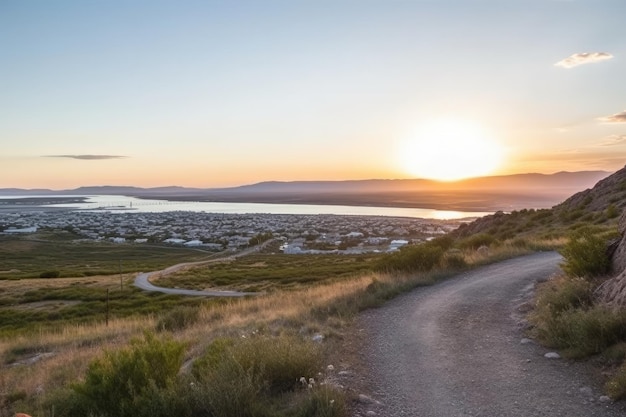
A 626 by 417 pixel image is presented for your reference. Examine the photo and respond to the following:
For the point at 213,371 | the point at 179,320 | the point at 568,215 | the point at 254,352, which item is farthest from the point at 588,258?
the point at 568,215

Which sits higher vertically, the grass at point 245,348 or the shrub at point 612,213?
the shrub at point 612,213

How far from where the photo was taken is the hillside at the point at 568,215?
25453mm

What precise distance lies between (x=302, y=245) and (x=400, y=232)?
24.9 metres

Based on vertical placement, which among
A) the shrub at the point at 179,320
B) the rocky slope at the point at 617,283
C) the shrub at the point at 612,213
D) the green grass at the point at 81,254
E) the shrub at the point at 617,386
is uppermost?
the shrub at the point at 612,213

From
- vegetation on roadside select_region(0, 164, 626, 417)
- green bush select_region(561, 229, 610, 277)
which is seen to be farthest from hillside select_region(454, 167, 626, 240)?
green bush select_region(561, 229, 610, 277)

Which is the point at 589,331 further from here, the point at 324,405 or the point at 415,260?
the point at 415,260

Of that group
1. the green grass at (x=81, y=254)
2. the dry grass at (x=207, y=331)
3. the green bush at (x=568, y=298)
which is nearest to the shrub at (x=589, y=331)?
the green bush at (x=568, y=298)

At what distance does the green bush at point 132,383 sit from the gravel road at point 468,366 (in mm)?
2595

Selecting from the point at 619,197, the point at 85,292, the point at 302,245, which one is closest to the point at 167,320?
the point at 619,197

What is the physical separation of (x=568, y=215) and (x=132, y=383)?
94.8 feet

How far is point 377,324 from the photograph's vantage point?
31.9 ft

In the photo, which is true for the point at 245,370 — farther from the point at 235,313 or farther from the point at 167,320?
the point at 167,320

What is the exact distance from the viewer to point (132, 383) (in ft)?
19.5

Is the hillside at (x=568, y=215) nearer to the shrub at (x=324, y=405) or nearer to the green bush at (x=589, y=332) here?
the green bush at (x=589, y=332)
